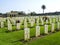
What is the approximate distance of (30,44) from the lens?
1042 centimetres

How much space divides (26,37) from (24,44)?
4.42ft

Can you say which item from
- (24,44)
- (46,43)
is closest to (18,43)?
(24,44)

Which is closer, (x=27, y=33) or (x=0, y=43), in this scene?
(x=0, y=43)

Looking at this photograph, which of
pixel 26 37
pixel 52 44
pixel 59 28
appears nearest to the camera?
pixel 52 44

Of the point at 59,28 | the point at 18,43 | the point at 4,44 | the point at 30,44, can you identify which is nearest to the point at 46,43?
the point at 30,44

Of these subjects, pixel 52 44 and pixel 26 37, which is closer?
pixel 52 44

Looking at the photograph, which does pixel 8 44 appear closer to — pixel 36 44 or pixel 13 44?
pixel 13 44

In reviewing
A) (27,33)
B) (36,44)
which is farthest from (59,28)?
(36,44)

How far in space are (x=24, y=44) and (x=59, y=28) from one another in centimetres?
785

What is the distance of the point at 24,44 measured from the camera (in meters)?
10.5

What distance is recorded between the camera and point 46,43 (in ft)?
34.3

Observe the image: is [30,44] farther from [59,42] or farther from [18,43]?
[59,42]

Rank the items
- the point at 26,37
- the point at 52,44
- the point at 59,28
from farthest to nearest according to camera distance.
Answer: the point at 59,28 < the point at 26,37 < the point at 52,44

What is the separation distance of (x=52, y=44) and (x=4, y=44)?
2.98 meters
